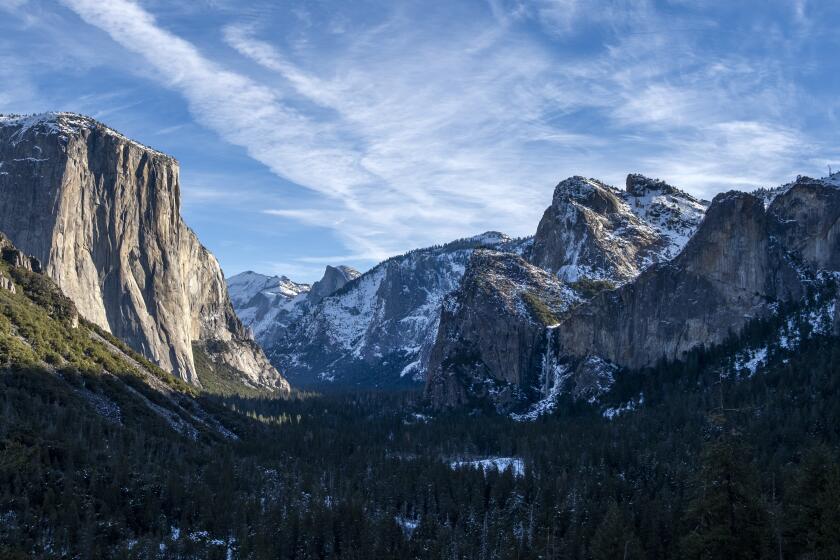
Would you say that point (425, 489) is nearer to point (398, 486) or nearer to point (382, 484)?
point (398, 486)

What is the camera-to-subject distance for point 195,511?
128 metres

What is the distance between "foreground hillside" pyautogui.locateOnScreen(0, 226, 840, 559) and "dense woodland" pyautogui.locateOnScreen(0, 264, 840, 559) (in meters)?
0.31

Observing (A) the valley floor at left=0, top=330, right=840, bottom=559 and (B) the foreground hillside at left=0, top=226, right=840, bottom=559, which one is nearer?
(A) the valley floor at left=0, top=330, right=840, bottom=559

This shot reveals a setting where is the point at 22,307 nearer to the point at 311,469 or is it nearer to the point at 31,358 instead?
the point at 31,358

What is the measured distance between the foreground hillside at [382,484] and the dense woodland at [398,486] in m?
0.31

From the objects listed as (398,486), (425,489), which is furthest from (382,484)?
(425,489)

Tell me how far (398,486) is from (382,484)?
3345 mm

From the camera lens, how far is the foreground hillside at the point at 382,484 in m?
78.4

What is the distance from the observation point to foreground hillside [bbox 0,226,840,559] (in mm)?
78375

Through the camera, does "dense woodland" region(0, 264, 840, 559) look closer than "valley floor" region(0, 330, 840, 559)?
No

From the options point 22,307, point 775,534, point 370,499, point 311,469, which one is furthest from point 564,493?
point 22,307

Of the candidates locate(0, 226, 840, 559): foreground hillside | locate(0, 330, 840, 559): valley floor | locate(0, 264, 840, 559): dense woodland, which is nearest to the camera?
locate(0, 330, 840, 559): valley floor

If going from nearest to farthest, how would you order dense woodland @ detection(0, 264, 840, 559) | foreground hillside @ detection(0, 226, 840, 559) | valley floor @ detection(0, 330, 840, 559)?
valley floor @ detection(0, 330, 840, 559), dense woodland @ detection(0, 264, 840, 559), foreground hillside @ detection(0, 226, 840, 559)

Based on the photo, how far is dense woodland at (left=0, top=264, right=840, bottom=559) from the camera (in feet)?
254
